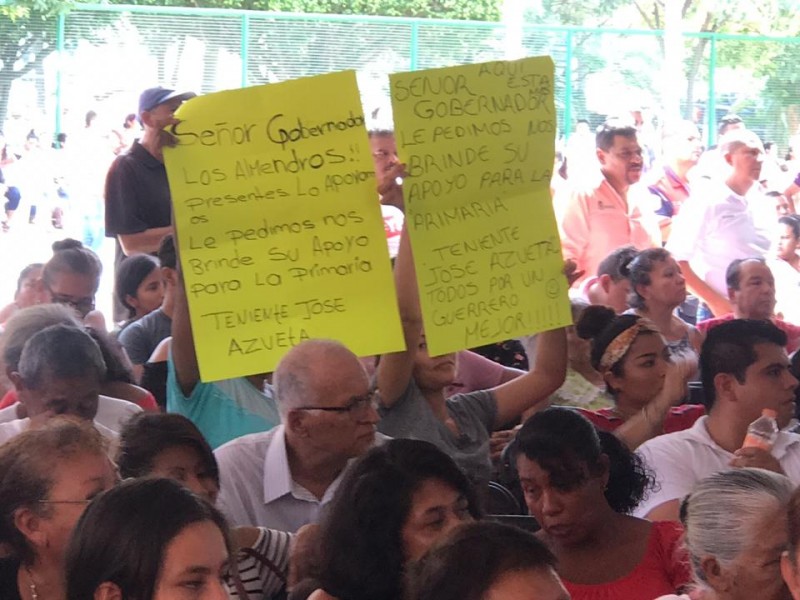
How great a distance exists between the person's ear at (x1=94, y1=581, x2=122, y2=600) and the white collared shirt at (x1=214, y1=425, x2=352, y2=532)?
4.13ft

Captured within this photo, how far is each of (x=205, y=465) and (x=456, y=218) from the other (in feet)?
3.82

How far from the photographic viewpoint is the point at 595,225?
7.22 m

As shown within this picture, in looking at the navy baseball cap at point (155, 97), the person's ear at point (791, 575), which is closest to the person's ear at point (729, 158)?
the navy baseball cap at point (155, 97)

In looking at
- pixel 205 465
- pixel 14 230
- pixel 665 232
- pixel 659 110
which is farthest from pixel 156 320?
pixel 659 110

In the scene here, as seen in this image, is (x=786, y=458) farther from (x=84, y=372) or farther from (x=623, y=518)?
(x=84, y=372)

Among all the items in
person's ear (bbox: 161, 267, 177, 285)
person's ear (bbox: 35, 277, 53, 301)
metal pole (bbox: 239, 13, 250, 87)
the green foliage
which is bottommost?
person's ear (bbox: 35, 277, 53, 301)

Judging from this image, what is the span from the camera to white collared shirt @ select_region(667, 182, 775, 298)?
24.6ft

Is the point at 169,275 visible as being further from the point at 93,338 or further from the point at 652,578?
the point at 652,578

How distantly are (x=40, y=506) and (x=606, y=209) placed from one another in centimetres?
491

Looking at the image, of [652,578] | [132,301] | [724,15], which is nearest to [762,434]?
[652,578]

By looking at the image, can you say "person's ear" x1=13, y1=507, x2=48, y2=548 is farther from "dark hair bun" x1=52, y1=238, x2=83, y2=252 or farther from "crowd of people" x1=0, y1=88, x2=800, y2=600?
"dark hair bun" x1=52, y1=238, x2=83, y2=252

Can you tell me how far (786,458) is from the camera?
13.4ft

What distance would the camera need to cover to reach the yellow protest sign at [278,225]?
3646mm

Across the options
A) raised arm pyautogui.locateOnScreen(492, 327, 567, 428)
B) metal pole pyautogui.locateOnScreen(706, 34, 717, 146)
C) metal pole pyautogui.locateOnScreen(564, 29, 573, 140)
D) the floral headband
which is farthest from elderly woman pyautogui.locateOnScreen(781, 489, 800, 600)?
metal pole pyautogui.locateOnScreen(706, 34, 717, 146)
